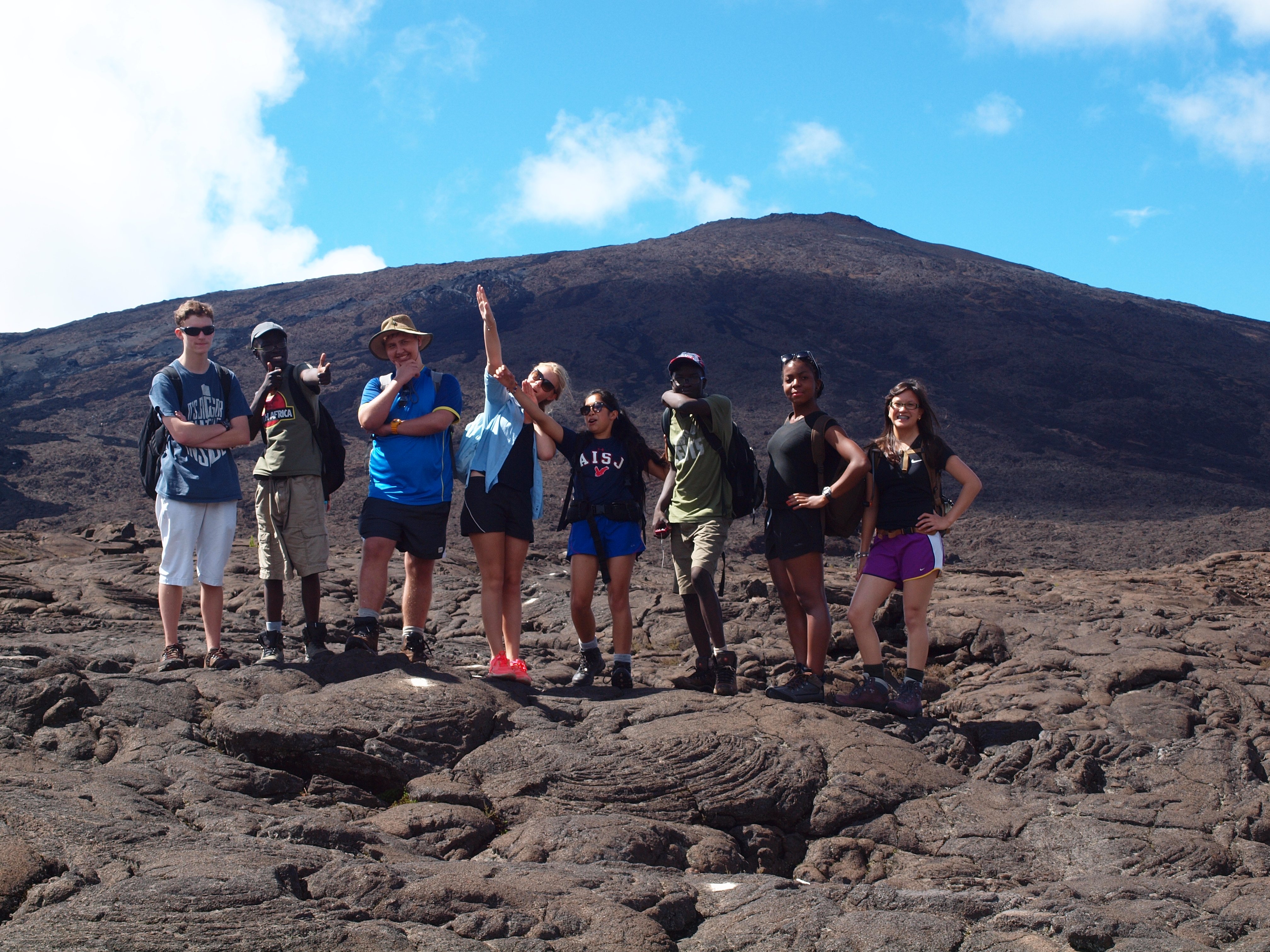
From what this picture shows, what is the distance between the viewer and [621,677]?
16.8 ft

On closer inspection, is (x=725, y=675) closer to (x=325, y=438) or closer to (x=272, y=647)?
(x=272, y=647)

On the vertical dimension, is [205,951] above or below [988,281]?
below

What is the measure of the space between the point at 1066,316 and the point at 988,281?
12.3 ft

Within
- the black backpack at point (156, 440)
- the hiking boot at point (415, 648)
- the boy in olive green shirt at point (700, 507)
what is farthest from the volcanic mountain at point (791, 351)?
the boy in olive green shirt at point (700, 507)

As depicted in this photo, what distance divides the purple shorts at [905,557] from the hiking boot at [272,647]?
2959 mm

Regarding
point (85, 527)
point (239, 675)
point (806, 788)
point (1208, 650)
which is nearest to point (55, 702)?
point (239, 675)

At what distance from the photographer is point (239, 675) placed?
457 cm

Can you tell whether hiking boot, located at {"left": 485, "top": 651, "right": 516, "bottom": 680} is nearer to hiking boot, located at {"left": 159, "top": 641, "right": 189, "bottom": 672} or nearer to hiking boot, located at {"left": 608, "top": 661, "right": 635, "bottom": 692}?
hiking boot, located at {"left": 608, "top": 661, "right": 635, "bottom": 692}

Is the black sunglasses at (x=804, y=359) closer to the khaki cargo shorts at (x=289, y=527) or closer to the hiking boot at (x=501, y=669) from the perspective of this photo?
the hiking boot at (x=501, y=669)

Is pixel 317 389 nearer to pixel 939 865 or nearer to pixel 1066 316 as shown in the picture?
pixel 939 865

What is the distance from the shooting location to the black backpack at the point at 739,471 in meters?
5.16

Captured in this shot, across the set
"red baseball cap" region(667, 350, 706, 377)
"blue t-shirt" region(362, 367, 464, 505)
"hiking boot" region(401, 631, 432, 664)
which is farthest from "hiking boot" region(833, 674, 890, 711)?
"blue t-shirt" region(362, 367, 464, 505)

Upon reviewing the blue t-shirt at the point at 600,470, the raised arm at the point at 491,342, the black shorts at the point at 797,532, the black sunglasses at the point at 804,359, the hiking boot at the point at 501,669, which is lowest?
the hiking boot at the point at 501,669

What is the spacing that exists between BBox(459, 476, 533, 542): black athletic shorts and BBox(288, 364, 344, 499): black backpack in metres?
0.65
